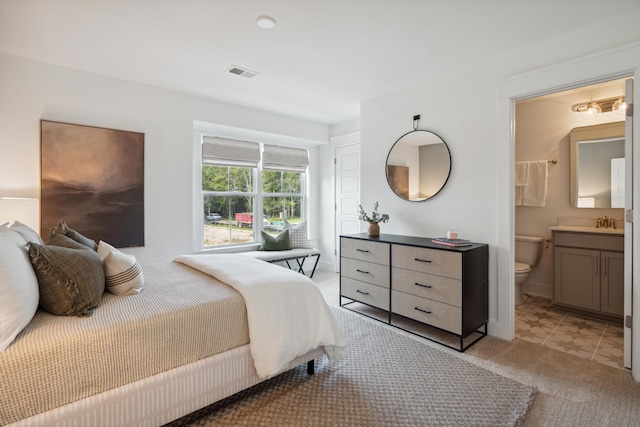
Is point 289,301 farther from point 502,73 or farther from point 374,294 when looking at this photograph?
point 502,73

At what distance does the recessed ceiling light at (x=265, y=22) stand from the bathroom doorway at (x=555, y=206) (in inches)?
107

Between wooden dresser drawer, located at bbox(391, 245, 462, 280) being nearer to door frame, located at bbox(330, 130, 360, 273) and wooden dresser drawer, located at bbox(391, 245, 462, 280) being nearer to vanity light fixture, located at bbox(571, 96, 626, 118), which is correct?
door frame, located at bbox(330, 130, 360, 273)

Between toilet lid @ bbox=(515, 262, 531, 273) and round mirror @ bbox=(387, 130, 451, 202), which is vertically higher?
round mirror @ bbox=(387, 130, 451, 202)

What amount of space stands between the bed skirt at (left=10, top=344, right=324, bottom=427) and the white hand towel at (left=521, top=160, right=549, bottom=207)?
3.66 m

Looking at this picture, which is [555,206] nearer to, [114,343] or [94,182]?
[114,343]

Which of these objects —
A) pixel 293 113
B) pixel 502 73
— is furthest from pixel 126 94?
pixel 502 73

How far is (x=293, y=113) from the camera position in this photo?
14.6 ft

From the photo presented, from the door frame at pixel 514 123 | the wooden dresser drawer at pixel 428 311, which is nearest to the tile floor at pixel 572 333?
the door frame at pixel 514 123

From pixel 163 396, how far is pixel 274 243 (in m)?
3.07

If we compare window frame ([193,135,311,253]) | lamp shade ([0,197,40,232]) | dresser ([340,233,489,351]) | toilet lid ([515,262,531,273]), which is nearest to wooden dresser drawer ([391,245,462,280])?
dresser ([340,233,489,351])

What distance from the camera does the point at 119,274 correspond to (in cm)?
178

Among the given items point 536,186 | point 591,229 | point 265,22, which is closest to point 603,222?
point 591,229

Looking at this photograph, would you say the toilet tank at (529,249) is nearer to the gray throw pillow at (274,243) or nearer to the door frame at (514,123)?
the door frame at (514,123)

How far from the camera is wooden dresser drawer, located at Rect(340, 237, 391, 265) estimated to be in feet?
9.87
